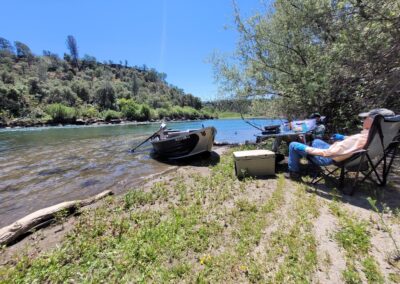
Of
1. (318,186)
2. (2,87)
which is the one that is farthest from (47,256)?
(2,87)

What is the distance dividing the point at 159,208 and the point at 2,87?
237ft

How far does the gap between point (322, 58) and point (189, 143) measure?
5.65 metres

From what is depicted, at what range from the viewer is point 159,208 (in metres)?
4.07

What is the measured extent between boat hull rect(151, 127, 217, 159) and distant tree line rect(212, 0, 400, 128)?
3.45 m

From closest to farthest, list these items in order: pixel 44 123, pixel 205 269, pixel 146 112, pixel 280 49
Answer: pixel 205 269 < pixel 280 49 < pixel 44 123 < pixel 146 112

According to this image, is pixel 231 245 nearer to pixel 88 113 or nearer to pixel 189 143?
pixel 189 143

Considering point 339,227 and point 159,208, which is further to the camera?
point 159,208

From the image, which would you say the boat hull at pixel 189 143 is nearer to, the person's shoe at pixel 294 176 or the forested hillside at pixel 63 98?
the person's shoe at pixel 294 176

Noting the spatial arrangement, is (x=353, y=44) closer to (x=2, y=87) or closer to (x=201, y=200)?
(x=201, y=200)

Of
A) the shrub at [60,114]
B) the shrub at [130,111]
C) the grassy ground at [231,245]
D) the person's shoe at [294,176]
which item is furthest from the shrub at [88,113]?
the person's shoe at [294,176]

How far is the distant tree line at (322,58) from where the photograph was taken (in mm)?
5242

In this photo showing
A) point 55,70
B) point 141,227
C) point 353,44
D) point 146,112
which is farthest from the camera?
point 55,70

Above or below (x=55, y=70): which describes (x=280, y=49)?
below

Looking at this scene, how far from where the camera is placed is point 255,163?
5207mm
